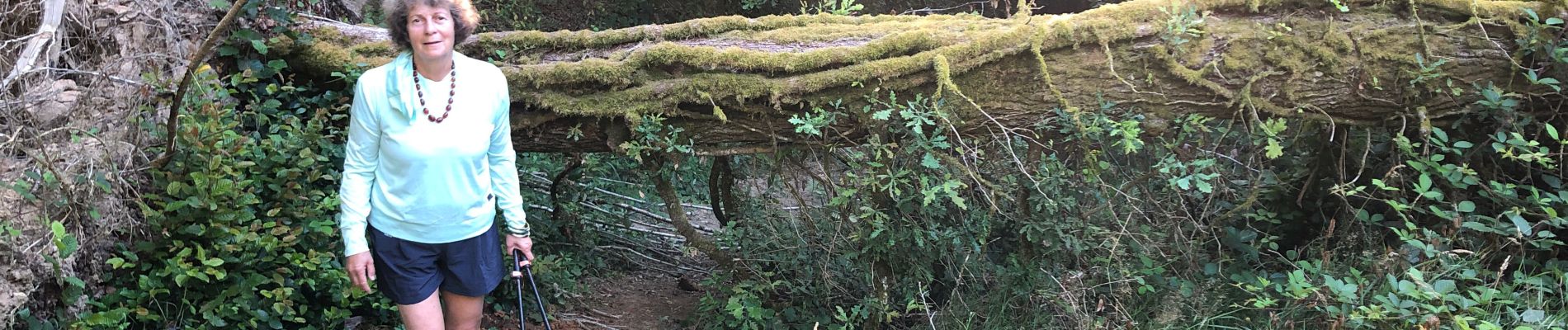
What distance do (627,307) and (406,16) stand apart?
2.55 m

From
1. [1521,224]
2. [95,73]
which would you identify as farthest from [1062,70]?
[95,73]

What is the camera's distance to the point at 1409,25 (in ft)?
8.91

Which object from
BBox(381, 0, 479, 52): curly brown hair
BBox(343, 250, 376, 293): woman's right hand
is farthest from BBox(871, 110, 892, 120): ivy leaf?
BBox(343, 250, 376, 293): woman's right hand

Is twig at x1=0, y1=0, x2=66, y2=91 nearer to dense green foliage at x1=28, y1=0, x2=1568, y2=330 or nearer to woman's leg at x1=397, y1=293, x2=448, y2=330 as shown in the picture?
dense green foliage at x1=28, y1=0, x2=1568, y2=330

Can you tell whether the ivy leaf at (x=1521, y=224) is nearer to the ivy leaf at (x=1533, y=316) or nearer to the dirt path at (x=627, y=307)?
the ivy leaf at (x=1533, y=316)

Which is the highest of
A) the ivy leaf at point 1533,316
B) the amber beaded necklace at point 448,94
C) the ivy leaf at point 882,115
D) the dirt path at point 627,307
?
the amber beaded necklace at point 448,94

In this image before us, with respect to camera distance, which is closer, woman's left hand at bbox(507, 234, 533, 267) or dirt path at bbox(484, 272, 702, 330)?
woman's left hand at bbox(507, 234, 533, 267)

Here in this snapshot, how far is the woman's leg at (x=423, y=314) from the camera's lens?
2.47 meters

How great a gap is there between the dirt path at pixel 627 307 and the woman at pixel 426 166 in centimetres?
156

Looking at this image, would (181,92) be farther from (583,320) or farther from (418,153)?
(583,320)

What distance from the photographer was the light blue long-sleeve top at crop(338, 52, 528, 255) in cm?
219

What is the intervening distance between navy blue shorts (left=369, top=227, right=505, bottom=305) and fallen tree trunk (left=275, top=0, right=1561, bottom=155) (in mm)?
687

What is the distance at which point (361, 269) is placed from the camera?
2.29m

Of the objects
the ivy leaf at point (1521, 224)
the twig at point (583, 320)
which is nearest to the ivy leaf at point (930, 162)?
the ivy leaf at point (1521, 224)
